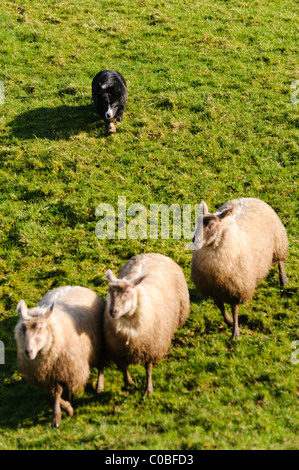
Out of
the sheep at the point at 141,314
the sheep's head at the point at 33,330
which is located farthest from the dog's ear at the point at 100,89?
the sheep's head at the point at 33,330

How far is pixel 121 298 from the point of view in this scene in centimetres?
571

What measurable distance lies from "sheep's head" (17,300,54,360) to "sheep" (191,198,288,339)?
256cm

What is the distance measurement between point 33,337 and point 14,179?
6.35m

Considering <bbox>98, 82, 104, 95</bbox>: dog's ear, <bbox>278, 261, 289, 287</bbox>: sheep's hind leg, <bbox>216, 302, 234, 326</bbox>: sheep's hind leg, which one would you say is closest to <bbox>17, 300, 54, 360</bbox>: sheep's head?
<bbox>216, 302, 234, 326</bbox>: sheep's hind leg

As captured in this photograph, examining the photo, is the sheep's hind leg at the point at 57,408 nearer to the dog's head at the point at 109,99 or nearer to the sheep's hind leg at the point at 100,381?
the sheep's hind leg at the point at 100,381

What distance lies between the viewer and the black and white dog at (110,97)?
39.5 ft

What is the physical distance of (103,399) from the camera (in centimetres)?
638

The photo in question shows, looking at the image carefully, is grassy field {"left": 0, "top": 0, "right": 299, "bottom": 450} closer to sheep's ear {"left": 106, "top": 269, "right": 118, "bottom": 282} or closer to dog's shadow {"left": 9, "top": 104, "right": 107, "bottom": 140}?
dog's shadow {"left": 9, "top": 104, "right": 107, "bottom": 140}

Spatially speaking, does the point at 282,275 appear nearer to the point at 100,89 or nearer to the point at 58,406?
the point at 58,406

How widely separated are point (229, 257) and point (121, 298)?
2.21 metres

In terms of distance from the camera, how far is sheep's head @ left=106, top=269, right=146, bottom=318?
5652 mm

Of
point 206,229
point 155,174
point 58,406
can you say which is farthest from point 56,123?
point 58,406
